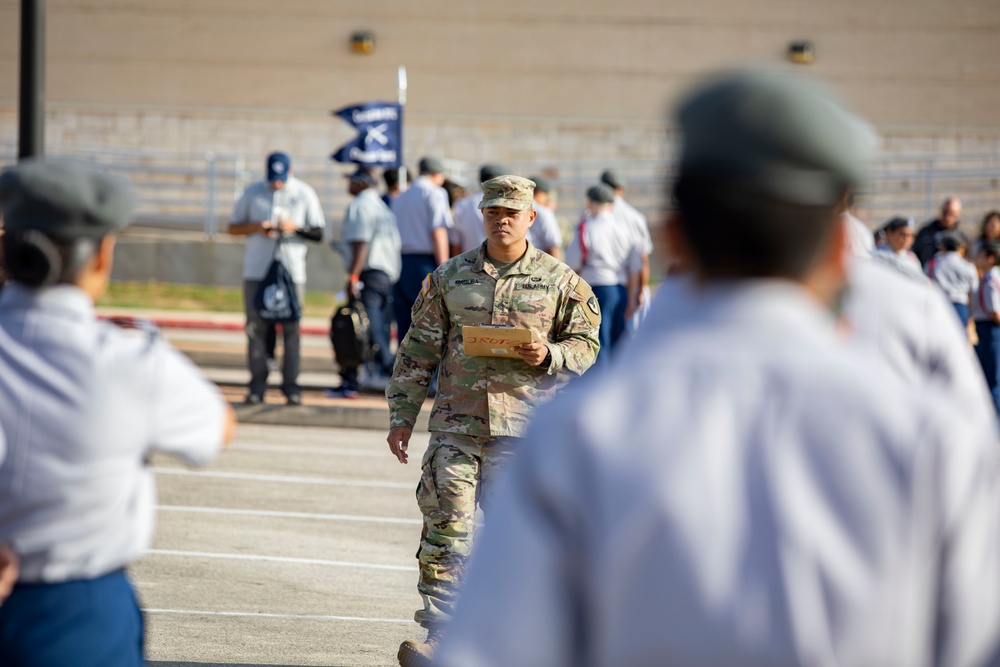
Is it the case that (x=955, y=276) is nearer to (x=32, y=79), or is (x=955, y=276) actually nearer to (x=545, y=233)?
(x=545, y=233)

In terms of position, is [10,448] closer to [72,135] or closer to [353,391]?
[353,391]

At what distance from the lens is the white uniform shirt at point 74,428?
2984 mm

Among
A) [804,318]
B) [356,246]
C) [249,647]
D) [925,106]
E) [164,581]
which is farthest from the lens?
[925,106]

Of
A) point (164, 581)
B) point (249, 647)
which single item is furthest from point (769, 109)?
point (164, 581)

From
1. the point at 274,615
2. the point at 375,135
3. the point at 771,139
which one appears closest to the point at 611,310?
the point at 375,135

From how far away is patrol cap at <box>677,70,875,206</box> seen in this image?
6.02 feet

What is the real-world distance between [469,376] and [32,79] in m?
7.48

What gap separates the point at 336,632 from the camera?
6.65m

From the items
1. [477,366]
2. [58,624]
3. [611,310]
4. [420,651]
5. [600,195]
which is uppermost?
[600,195]

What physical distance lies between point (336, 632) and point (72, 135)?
23149mm

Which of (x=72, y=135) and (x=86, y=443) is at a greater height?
(x=72, y=135)

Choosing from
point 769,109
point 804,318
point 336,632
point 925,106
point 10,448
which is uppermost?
point 925,106

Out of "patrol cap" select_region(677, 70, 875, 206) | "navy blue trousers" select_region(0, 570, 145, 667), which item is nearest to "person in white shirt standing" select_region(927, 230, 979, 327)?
"navy blue trousers" select_region(0, 570, 145, 667)

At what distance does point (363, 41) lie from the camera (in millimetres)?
27203
